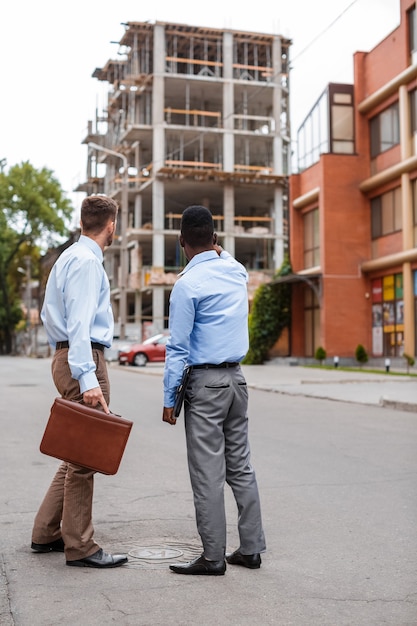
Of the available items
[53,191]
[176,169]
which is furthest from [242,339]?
[53,191]

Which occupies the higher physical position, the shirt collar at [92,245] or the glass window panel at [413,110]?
the glass window panel at [413,110]

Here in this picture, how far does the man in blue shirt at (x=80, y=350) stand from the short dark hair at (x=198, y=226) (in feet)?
1.49

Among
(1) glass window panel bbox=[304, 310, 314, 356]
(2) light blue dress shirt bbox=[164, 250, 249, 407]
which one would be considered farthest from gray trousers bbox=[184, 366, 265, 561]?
(1) glass window panel bbox=[304, 310, 314, 356]

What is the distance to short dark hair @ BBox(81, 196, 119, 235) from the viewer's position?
4773 mm

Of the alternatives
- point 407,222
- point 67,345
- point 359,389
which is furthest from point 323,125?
point 67,345

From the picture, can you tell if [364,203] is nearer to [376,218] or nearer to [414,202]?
[376,218]

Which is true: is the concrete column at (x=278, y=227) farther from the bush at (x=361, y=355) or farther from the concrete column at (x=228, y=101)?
the bush at (x=361, y=355)

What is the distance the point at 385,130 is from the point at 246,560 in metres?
32.2

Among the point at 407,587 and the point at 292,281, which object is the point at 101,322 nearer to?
the point at 407,587

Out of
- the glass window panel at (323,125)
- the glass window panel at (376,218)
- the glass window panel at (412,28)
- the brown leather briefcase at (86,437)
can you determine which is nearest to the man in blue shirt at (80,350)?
the brown leather briefcase at (86,437)

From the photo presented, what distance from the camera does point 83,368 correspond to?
14.5 feet

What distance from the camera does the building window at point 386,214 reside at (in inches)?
1314

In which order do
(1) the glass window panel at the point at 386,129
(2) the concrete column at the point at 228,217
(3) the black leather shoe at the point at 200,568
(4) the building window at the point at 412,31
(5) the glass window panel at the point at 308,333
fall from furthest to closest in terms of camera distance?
(2) the concrete column at the point at 228,217 < (5) the glass window panel at the point at 308,333 < (1) the glass window panel at the point at 386,129 < (4) the building window at the point at 412,31 < (3) the black leather shoe at the point at 200,568

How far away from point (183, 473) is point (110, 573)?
11.7 feet
